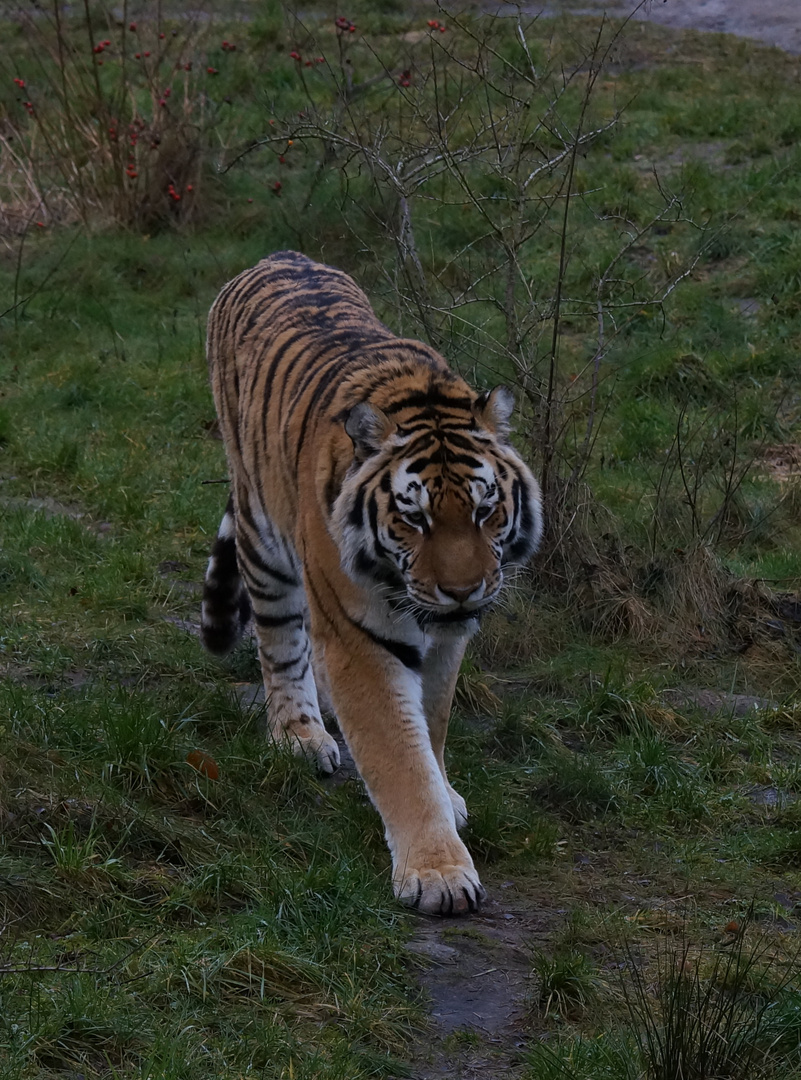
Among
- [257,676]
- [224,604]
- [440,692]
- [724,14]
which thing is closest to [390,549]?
[440,692]

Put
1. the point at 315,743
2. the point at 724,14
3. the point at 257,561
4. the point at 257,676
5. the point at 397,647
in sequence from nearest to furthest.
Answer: the point at 397,647, the point at 315,743, the point at 257,561, the point at 257,676, the point at 724,14

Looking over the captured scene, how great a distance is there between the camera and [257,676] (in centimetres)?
533

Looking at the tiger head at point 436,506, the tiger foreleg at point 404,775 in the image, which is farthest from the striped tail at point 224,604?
the tiger head at point 436,506

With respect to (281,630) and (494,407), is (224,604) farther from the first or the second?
(494,407)

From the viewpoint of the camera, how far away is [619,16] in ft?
48.7

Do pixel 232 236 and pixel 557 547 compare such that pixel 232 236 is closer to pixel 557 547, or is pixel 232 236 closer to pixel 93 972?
pixel 557 547

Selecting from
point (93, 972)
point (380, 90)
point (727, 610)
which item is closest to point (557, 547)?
point (727, 610)

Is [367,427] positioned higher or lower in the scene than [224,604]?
higher

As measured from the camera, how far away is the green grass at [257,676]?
310 centimetres

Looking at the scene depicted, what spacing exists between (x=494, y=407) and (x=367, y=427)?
0.40m

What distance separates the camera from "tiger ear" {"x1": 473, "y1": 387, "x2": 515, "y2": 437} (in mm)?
4016

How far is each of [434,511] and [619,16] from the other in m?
12.6

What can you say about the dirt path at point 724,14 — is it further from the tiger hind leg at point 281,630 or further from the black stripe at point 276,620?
the black stripe at point 276,620

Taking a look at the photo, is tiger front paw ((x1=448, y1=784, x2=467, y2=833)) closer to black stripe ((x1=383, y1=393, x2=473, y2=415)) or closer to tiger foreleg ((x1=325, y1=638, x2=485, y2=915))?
tiger foreleg ((x1=325, y1=638, x2=485, y2=915))
